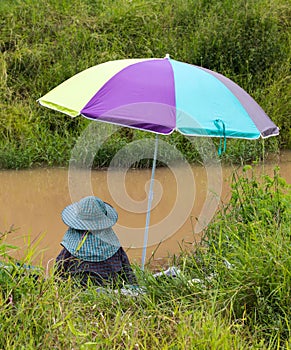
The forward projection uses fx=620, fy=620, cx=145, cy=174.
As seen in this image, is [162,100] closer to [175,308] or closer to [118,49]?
[175,308]

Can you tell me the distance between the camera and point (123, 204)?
6.13m

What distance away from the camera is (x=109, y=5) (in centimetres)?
1027

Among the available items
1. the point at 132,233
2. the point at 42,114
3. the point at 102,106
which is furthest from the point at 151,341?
the point at 42,114

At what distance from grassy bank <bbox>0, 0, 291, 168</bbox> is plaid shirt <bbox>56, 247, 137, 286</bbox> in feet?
13.6

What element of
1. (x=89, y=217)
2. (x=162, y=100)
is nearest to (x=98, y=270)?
(x=89, y=217)

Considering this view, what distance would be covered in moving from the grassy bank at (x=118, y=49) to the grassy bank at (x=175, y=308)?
14.9 feet

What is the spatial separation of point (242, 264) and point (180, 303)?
36cm

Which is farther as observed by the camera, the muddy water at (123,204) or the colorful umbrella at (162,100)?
the muddy water at (123,204)

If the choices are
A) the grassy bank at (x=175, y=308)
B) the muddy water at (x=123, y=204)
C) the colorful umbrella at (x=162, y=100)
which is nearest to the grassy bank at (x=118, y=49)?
the muddy water at (x=123, y=204)

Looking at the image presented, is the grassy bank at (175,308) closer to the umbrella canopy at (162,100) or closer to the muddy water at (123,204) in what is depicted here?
the umbrella canopy at (162,100)

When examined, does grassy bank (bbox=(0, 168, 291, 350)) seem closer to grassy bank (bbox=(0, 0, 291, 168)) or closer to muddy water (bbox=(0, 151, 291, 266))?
muddy water (bbox=(0, 151, 291, 266))

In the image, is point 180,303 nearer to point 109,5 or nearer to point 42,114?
point 42,114

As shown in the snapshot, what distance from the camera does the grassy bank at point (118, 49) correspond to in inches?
311

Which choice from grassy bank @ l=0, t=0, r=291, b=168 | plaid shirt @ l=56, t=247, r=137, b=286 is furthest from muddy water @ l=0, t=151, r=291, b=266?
plaid shirt @ l=56, t=247, r=137, b=286
